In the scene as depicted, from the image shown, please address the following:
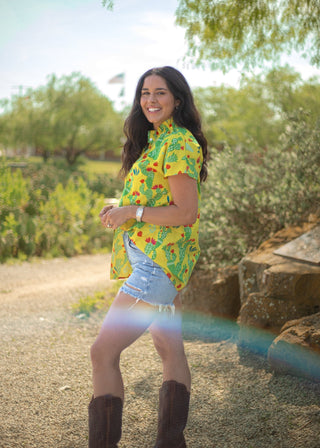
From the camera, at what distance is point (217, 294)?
424 cm

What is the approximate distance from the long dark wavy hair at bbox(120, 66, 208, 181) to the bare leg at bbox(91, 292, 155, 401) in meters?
0.76

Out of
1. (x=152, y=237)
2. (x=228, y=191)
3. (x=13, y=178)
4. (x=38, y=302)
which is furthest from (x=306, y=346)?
(x=13, y=178)

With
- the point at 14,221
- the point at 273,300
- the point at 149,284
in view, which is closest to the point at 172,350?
the point at 149,284

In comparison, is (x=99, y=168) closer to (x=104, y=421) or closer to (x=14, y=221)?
(x=14, y=221)

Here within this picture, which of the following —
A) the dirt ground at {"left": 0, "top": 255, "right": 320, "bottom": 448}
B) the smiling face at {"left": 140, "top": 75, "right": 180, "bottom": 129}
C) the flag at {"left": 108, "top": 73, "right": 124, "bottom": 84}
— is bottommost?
the dirt ground at {"left": 0, "top": 255, "right": 320, "bottom": 448}

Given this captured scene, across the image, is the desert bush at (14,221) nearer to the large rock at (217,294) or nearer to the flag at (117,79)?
the large rock at (217,294)

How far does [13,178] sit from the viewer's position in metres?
9.34

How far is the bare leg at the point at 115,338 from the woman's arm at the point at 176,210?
13.3 inches

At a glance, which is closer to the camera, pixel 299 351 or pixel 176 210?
pixel 176 210

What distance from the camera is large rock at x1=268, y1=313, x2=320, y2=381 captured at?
278 cm

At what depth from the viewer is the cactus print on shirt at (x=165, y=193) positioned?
1.94m

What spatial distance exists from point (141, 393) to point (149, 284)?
1.41m

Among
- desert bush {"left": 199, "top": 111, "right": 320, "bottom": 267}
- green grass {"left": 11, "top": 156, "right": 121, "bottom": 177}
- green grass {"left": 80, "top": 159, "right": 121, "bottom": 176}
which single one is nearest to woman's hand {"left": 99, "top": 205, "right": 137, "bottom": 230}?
desert bush {"left": 199, "top": 111, "right": 320, "bottom": 267}

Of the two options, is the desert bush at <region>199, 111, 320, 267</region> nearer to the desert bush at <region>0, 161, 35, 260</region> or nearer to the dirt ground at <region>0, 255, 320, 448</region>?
the dirt ground at <region>0, 255, 320, 448</region>
